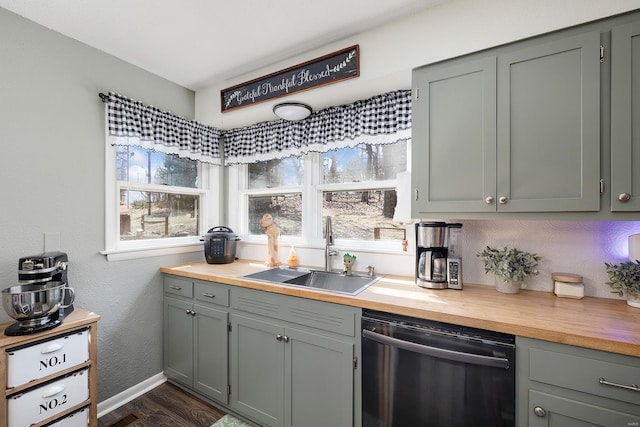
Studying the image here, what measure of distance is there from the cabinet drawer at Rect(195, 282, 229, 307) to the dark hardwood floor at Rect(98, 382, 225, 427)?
774 millimetres

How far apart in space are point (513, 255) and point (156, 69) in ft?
9.38

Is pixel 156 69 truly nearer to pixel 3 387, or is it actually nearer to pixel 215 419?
pixel 3 387

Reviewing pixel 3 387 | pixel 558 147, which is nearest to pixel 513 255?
pixel 558 147

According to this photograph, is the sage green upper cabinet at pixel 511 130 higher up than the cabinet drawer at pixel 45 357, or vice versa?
the sage green upper cabinet at pixel 511 130

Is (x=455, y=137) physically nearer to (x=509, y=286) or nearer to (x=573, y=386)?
(x=509, y=286)

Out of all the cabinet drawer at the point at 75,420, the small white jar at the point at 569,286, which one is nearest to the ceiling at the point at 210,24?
the small white jar at the point at 569,286

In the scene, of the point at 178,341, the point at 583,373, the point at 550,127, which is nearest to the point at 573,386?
the point at 583,373

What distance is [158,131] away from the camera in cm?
229

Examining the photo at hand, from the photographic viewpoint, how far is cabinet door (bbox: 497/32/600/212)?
126 cm

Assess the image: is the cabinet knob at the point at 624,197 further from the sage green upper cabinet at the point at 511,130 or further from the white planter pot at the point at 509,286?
the white planter pot at the point at 509,286

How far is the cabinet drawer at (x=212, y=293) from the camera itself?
1962mm

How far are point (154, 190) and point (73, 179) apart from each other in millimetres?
574

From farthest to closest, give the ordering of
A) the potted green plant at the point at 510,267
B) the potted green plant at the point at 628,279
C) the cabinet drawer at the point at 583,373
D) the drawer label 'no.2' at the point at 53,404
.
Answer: the potted green plant at the point at 510,267 → the drawer label 'no.2' at the point at 53,404 → the potted green plant at the point at 628,279 → the cabinet drawer at the point at 583,373

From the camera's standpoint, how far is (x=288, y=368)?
1.69 meters
